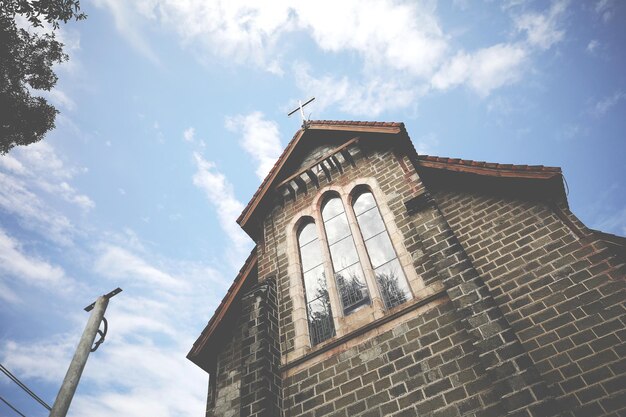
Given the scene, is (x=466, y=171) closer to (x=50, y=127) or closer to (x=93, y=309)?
(x=93, y=309)

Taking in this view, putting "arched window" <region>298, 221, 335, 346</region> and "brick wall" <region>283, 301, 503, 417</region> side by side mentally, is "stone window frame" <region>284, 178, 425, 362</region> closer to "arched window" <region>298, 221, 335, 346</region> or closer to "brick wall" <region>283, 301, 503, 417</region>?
"arched window" <region>298, 221, 335, 346</region>

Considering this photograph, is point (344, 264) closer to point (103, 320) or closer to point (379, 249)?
point (379, 249)

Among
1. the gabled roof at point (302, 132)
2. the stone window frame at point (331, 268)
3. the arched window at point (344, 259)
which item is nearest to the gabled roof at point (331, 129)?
the gabled roof at point (302, 132)

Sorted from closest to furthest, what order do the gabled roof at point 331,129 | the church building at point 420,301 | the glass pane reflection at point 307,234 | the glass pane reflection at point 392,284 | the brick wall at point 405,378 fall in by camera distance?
the church building at point 420,301
the brick wall at point 405,378
the glass pane reflection at point 392,284
the gabled roof at point 331,129
the glass pane reflection at point 307,234

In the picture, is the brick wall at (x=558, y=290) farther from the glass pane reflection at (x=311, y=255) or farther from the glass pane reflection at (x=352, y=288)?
the glass pane reflection at (x=311, y=255)

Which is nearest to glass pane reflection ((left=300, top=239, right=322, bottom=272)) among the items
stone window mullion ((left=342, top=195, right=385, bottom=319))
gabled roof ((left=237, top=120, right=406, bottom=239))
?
stone window mullion ((left=342, top=195, right=385, bottom=319))

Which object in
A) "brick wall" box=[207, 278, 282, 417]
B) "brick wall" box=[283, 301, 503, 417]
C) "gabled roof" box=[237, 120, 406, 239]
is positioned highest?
"gabled roof" box=[237, 120, 406, 239]

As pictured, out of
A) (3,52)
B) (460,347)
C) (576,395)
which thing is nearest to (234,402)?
(460,347)

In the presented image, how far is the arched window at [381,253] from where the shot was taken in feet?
18.8

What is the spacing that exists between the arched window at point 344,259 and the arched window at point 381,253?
284 millimetres

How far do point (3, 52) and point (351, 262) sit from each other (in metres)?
10.8

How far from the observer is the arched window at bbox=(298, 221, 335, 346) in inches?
241

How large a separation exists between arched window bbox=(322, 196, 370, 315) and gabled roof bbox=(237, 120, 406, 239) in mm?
1826

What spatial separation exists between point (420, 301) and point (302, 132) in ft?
19.9
